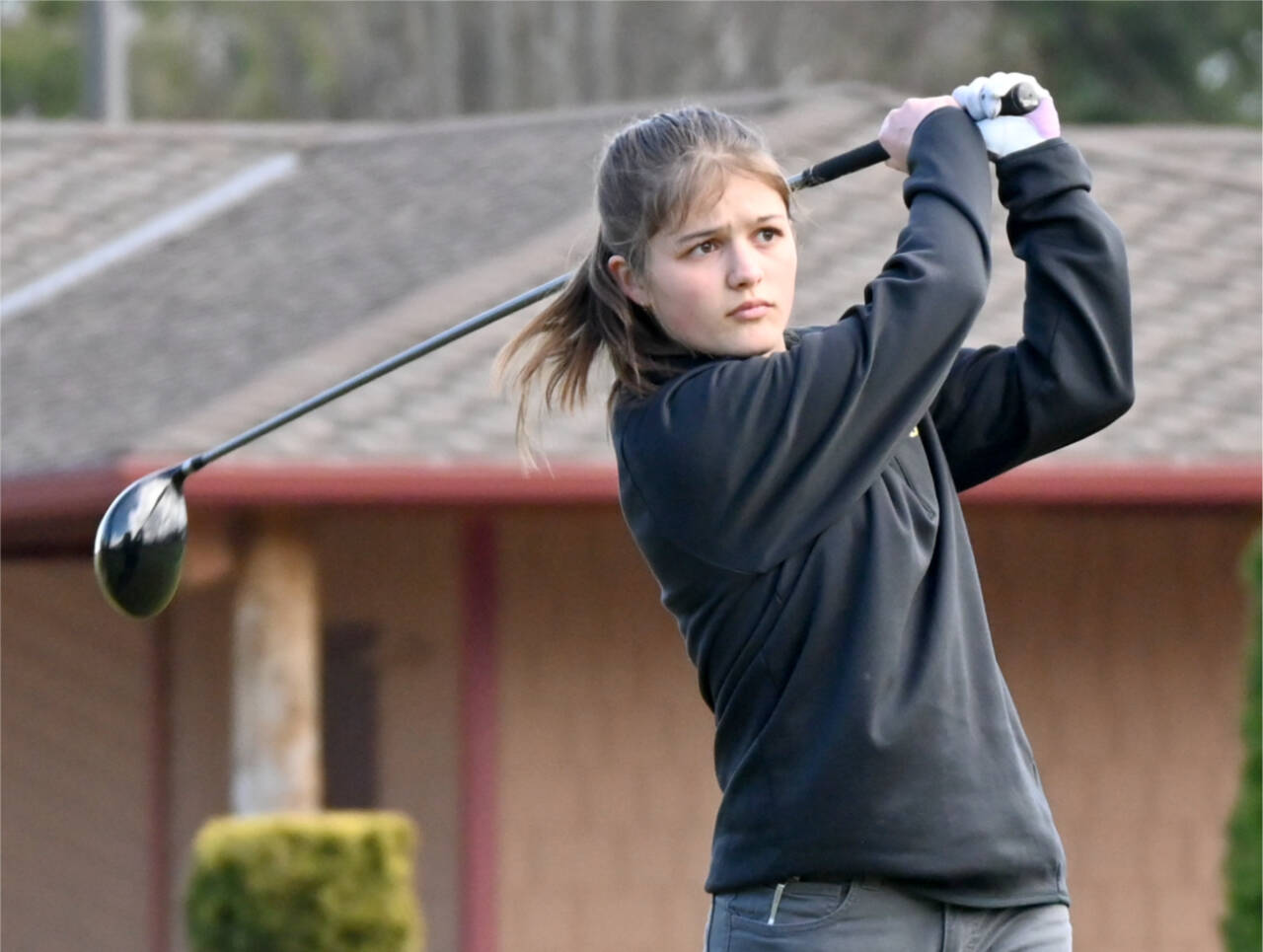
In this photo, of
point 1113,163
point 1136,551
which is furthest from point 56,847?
point 1113,163

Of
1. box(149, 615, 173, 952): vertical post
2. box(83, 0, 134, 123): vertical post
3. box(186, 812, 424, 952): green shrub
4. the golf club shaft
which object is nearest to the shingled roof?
box(186, 812, 424, 952): green shrub

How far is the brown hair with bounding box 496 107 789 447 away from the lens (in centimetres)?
260

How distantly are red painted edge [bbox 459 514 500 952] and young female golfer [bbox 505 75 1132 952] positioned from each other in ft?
18.2

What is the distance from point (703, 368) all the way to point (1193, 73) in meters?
21.2

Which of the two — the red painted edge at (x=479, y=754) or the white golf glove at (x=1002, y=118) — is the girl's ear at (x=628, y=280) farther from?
the red painted edge at (x=479, y=754)

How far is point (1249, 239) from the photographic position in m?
8.91

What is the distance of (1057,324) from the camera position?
270 centimetres

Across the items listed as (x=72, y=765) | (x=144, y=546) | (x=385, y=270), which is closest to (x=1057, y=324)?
(x=144, y=546)

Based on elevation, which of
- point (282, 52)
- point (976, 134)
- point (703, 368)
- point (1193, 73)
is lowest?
point (703, 368)

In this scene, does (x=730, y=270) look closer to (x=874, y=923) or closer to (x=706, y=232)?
(x=706, y=232)

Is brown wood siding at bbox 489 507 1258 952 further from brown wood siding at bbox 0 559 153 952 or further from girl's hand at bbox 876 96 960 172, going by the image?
girl's hand at bbox 876 96 960 172

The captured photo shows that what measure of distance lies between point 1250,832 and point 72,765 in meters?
5.58

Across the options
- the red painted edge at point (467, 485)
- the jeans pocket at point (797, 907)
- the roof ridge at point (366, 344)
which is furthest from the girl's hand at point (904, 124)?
the roof ridge at point (366, 344)

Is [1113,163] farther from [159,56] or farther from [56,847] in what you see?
[159,56]
